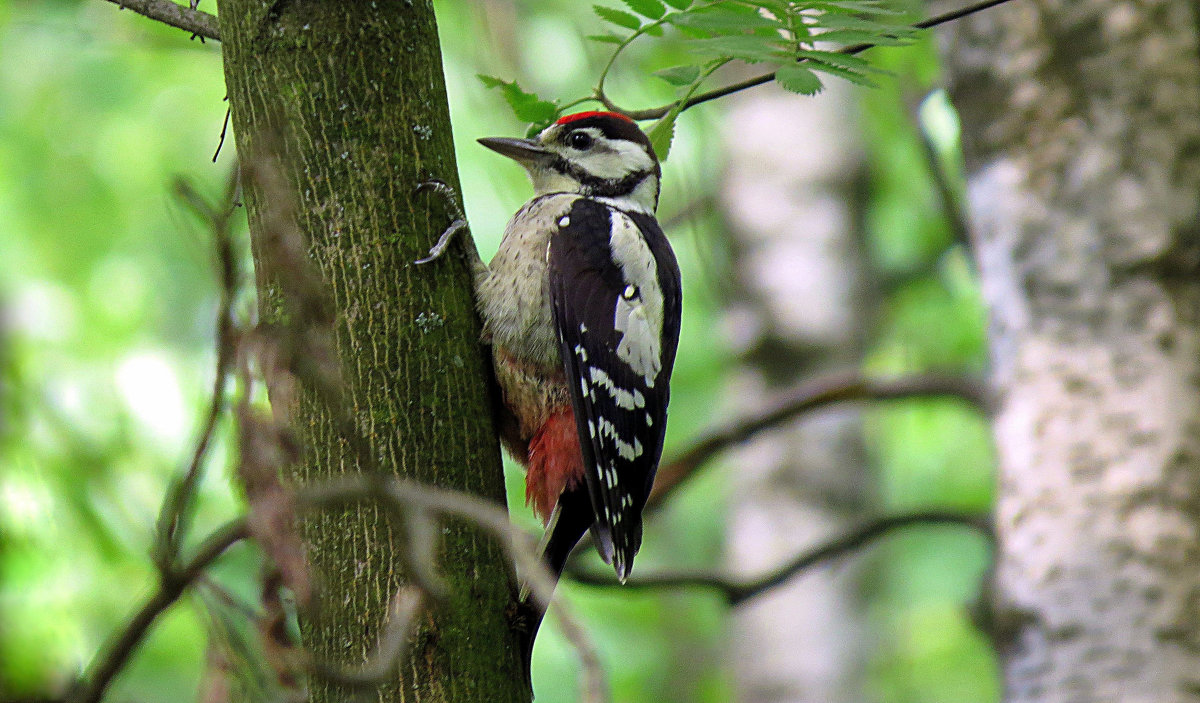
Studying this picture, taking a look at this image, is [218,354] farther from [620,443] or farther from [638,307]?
[638,307]

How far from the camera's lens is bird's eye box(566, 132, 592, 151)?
303cm

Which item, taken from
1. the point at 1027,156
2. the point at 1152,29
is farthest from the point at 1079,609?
the point at 1152,29

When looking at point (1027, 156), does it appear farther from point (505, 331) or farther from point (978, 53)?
point (505, 331)

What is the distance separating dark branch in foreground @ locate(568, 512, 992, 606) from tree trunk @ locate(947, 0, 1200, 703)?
0.51m

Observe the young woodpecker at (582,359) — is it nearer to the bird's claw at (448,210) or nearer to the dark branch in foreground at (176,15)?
the bird's claw at (448,210)

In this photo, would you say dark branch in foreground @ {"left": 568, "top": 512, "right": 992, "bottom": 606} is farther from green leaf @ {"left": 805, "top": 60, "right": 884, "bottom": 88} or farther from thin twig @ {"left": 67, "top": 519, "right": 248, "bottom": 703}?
thin twig @ {"left": 67, "top": 519, "right": 248, "bottom": 703}

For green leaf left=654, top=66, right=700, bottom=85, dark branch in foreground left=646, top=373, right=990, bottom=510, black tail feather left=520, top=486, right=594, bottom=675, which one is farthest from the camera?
dark branch in foreground left=646, top=373, right=990, bottom=510

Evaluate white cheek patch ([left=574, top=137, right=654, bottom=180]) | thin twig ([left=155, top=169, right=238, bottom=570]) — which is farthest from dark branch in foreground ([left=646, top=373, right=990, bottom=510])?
thin twig ([left=155, top=169, right=238, bottom=570])

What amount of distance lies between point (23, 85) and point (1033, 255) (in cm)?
656

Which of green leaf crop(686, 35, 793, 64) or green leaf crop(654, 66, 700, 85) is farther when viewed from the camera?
green leaf crop(654, 66, 700, 85)

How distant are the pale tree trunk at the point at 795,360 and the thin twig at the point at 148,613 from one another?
3964mm

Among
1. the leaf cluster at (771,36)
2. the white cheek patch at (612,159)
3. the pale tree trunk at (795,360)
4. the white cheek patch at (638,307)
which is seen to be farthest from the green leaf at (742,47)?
the pale tree trunk at (795,360)

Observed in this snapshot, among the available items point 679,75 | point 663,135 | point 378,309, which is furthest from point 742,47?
point 378,309

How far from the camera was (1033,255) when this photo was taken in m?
3.05
